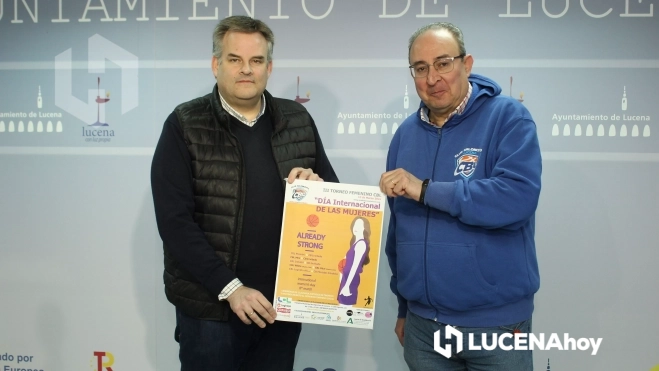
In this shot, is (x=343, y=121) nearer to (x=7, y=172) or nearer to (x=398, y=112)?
(x=398, y=112)

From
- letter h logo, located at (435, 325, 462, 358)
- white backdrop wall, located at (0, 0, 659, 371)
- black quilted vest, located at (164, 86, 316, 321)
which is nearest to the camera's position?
letter h logo, located at (435, 325, 462, 358)

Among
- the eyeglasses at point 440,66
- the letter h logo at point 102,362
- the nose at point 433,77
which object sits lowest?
the letter h logo at point 102,362

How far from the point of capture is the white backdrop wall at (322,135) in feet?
10.1

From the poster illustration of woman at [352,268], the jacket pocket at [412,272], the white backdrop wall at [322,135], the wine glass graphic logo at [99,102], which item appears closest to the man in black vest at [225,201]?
the poster illustration of woman at [352,268]

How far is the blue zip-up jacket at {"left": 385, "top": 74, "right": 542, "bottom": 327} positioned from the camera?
6.13ft

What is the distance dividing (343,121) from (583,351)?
1813 millimetres

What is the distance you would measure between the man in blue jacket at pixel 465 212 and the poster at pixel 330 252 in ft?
0.43

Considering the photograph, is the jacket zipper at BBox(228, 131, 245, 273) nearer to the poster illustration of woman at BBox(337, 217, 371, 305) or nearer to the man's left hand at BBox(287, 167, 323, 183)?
the man's left hand at BBox(287, 167, 323, 183)

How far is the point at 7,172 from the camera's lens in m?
3.48

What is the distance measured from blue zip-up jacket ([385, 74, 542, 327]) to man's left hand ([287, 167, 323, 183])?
374 millimetres

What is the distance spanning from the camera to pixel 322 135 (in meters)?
3.26

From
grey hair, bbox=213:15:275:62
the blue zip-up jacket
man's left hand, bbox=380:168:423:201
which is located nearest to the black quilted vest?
grey hair, bbox=213:15:275:62

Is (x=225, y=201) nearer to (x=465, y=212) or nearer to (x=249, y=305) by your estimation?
(x=249, y=305)

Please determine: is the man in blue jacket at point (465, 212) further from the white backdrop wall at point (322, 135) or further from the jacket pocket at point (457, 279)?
the white backdrop wall at point (322, 135)
